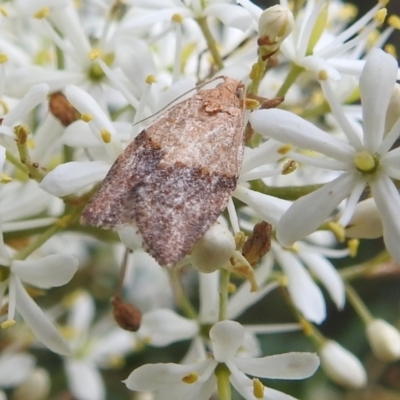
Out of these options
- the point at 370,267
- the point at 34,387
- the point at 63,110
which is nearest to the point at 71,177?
the point at 63,110

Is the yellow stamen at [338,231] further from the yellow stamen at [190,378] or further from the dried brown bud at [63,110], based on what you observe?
the dried brown bud at [63,110]

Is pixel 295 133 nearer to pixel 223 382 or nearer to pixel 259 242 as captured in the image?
pixel 259 242

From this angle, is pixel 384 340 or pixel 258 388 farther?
pixel 384 340

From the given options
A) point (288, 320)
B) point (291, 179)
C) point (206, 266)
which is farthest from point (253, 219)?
point (288, 320)

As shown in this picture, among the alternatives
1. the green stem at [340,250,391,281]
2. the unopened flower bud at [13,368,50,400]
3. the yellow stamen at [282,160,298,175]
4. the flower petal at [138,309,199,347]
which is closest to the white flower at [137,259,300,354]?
the flower petal at [138,309,199,347]

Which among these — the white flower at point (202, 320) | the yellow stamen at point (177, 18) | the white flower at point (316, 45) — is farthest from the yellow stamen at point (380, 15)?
the white flower at point (202, 320)

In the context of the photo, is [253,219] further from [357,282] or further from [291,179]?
[357,282]

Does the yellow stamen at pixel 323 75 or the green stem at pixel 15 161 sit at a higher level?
the yellow stamen at pixel 323 75
